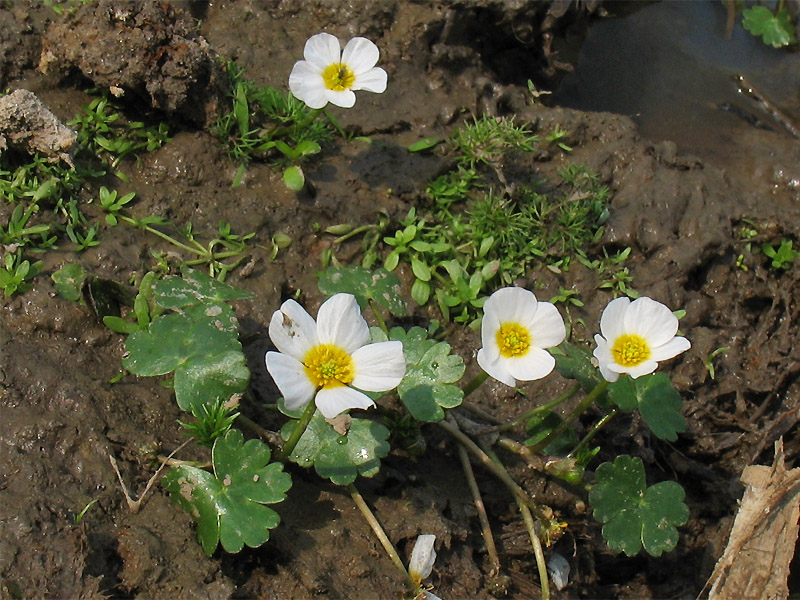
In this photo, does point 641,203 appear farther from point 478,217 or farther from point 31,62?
Result: point 31,62

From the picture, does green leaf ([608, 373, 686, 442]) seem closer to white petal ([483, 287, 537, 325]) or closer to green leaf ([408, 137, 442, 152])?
white petal ([483, 287, 537, 325])

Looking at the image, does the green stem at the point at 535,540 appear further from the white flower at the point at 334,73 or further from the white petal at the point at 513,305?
the white flower at the point at 334,73

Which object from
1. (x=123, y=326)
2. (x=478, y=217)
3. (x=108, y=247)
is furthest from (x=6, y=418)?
(x=478, y=217)

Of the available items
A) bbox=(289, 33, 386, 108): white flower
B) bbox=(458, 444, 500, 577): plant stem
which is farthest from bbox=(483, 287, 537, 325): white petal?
bbox=(289, 33, 386, 108): white flower

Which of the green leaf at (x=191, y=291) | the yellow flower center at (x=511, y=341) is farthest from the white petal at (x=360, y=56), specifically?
the yellow flower center at (x=511, y=341)

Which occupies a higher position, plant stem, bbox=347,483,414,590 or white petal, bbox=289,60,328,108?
white petal, bbox=289,60,328,108

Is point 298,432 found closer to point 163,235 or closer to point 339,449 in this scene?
point 339,449

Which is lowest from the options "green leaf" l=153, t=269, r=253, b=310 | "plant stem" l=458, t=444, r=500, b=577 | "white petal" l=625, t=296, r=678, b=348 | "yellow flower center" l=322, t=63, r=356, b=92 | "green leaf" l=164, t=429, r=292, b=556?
"plant stem" l=458, t=444, r=500, b=577
